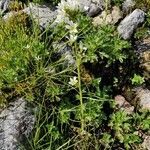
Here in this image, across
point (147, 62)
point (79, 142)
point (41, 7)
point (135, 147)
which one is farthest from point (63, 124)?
point (41, 7)

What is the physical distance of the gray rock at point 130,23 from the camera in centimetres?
662

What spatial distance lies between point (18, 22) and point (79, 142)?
2.06 m

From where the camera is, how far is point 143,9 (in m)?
7.11

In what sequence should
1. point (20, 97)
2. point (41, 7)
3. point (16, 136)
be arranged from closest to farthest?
point (16, 136) < point (20, 97) < point (41, 7)

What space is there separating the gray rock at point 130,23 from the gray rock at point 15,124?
2020 millimetres

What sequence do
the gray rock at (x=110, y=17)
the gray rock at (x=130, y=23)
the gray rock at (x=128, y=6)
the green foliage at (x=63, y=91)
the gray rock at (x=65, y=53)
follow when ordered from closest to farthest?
the green foliage at (x=63, y=91) < the gray rock at (x=65, y=53) < the gray rock at (x=130, y=23) < the gray rock at (x=110, y=17) < the gray rock at (x=128, y=6)

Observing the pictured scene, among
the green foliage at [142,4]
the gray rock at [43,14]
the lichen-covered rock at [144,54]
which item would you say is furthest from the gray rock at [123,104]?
the green foliage at [142,4]

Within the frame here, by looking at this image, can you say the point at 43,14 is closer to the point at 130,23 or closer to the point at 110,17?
the point at 110,17

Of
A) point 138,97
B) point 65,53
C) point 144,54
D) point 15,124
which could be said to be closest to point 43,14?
point 65,53

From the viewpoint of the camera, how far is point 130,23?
265 inches

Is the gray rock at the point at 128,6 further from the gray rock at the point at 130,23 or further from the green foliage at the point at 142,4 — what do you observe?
the gray rock at the point at 130,23

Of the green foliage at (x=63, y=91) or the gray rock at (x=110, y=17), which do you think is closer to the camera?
the green foliage at (x=63, y=91)

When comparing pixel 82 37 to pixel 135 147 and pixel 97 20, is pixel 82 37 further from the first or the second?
pixel 135 147


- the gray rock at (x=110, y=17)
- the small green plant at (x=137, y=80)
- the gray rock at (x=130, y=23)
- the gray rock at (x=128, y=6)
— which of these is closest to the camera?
the small green plant at (x=137, y=80)
